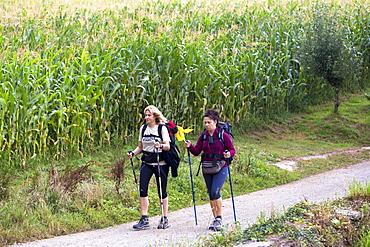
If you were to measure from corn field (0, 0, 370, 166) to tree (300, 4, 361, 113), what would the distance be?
603 millimetres

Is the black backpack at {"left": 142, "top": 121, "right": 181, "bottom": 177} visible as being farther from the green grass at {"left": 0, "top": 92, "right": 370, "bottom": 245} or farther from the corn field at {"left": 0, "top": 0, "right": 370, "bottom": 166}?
the corn field at {"left": 0, "top": 0, "right": 370, "bottom": 166}

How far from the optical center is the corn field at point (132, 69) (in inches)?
457

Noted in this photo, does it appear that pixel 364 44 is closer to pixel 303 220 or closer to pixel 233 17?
pixel 233 17

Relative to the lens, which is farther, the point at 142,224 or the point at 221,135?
the point at 142,224

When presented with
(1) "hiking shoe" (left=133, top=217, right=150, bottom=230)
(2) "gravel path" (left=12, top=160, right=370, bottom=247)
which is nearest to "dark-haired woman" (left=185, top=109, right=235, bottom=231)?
(2) "gravel path" (left=12, top=160, right=370, bottom=247)

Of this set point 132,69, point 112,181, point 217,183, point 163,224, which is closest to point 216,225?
point 217,183

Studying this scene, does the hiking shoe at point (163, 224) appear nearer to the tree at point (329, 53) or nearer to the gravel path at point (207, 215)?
the gravel path at point (207, 215)

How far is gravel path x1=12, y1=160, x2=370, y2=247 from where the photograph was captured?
769cm

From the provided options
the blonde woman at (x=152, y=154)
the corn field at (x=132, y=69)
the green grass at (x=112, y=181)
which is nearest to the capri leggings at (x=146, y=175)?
the blonde woman at (x=152, y=154)

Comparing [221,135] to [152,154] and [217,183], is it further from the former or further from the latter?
[152,154]

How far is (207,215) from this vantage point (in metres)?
9.34

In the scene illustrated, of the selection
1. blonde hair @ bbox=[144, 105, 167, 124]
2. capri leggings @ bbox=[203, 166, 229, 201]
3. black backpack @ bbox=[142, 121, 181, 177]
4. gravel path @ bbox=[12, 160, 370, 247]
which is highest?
blonde hair @ bbox=[144, 105, 167, 124]

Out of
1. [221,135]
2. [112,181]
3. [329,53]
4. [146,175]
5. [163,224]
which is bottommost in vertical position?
[163,224]

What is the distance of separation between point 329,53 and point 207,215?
32.7 ft
